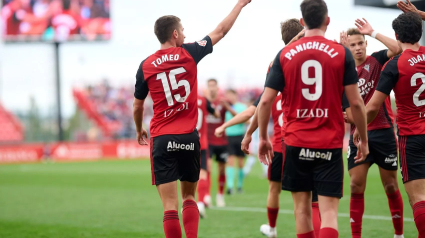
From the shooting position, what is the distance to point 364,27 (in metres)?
6.12

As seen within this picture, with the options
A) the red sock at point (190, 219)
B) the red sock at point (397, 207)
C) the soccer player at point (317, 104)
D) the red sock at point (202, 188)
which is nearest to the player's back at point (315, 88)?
the soccer player at point (317, 104)

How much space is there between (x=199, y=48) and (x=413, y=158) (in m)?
2.41

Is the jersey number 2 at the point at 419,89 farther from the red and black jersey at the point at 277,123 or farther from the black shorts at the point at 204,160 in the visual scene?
the black shorts at the point at 204,160

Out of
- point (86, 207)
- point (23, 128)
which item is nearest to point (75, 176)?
point (86, 207)

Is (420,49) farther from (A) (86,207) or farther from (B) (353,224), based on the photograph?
(A) (86,207)

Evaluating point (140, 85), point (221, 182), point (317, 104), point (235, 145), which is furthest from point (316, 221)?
point (235, 145)

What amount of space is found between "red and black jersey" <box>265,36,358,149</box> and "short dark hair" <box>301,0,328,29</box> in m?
0.12

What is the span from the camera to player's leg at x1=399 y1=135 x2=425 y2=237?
5.67 m

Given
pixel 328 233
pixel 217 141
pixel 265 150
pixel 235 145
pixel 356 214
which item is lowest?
pixel 235 145

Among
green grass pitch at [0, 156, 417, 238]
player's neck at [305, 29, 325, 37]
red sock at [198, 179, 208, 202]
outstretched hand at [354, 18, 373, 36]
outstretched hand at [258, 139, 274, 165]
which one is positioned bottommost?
green grass pitch at [0, 156, 417, 238]

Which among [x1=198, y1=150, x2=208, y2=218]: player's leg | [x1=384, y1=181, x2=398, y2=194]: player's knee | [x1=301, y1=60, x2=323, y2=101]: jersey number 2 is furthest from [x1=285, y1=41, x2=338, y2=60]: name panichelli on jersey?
[x1=198, y1=150, x2=208, y2=218]: player's leg

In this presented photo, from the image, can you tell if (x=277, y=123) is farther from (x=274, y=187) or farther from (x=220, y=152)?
(x=220, y=152)

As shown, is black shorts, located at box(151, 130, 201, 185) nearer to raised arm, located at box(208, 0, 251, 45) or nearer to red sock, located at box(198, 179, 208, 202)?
raised arm, located at box(208, 0, 251, 45)

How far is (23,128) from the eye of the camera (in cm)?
3412
